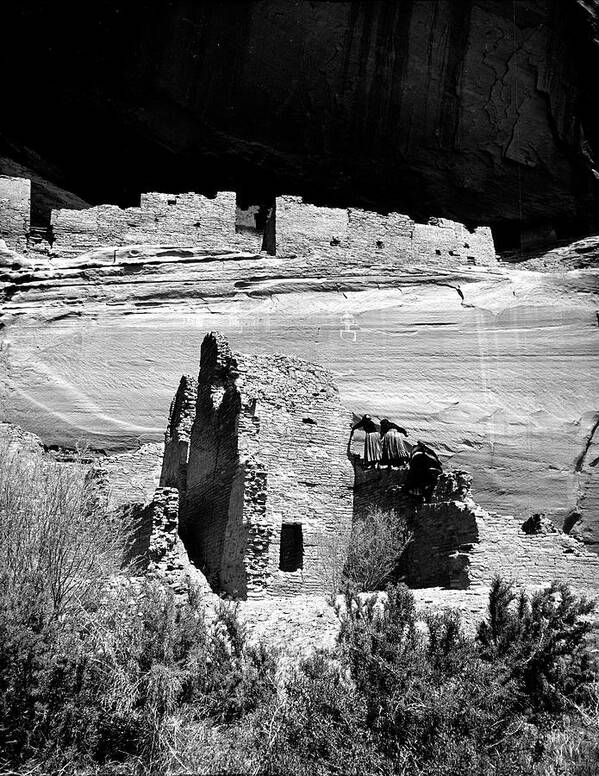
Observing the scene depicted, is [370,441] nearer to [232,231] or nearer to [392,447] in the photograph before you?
[392,447]

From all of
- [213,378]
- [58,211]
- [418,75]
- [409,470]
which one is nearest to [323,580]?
[409,470]

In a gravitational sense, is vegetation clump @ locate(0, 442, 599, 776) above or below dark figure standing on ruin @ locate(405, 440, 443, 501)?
below

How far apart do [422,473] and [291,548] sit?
333cm

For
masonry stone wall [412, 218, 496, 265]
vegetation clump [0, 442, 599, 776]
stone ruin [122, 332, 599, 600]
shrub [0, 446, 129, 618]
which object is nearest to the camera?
vegetation clump [0, 442, 599, 776]

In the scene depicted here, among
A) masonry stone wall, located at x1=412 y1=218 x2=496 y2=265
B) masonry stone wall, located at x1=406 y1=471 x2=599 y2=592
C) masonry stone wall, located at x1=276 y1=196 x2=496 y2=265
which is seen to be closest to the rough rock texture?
masonry stone wall, located at x1=406 y1=471 x2=599 y2=592

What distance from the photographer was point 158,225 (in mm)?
27797

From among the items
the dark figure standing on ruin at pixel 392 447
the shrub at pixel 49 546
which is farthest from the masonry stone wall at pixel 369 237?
the shrub at pixel 49 546

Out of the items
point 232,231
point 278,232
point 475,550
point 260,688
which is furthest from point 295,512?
point 232,231

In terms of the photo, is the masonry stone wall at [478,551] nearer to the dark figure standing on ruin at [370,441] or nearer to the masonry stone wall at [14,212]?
the dark figure standing on ruin at [370,441]

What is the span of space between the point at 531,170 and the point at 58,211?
15674mm

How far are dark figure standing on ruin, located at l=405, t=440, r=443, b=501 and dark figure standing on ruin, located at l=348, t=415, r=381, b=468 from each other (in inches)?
26.6

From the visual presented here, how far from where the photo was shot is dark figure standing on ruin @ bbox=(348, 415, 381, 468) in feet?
61.7

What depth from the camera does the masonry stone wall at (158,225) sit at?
27.3 m

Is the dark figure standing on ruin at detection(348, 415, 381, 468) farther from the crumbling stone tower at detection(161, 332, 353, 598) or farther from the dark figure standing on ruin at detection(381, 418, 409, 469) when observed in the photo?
the crumbling stone tower at detection(161, 332, 353, 598)
